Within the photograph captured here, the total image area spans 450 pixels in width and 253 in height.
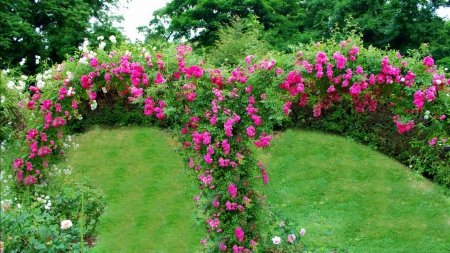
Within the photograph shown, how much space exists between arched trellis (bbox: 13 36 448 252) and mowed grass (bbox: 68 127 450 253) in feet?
1.88

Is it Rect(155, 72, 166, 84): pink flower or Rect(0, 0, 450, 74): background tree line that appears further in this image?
Rect(0, 0, 450, 74): background tree line

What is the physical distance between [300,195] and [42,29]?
10217 mm

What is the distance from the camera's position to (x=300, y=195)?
6.14 meters

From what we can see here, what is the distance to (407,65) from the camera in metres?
3.54

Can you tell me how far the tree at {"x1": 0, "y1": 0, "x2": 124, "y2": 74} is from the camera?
37.0ft

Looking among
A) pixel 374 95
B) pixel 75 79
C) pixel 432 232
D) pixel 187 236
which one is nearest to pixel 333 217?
pixel 432 232

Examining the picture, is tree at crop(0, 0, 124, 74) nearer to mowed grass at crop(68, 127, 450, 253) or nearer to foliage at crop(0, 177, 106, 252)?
mowed grass at crop(68, 127, 450, 253)

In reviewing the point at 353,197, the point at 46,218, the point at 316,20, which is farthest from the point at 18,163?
the point at 316,20

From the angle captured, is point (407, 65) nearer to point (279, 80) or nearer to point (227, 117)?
point (279, 80)

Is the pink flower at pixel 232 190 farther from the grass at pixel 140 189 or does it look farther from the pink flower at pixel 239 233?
the grass at pixel 140 189

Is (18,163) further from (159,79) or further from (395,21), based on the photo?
(395,21)

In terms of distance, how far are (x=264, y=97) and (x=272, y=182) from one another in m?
3.41

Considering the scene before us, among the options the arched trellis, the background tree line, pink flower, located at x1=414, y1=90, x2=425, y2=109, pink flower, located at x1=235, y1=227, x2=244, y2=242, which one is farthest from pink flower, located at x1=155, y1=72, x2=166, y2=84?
the background tree line

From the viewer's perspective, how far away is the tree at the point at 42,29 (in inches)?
444
